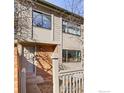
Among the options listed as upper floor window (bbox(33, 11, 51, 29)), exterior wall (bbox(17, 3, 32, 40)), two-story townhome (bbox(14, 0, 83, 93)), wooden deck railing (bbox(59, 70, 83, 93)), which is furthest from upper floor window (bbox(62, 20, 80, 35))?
wooden deck railing (bbox(59, 70, 83, 93))

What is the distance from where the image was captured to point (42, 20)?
5.38 meters

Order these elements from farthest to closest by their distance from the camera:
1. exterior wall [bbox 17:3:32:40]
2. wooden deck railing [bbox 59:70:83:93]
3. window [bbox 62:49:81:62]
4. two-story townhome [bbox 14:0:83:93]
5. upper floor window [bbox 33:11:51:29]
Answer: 1. window [bbox 62:49:81:62]
2. upper floor window [bbox 33:11:51:29]
3. two-story townhome [bbox 14:0:83:93]
4. exterior wall [bbox 17:3:32:40]
5. wooden deck railing [bbox 59:70:83:93]

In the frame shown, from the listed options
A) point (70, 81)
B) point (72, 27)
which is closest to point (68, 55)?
point (72, 27)

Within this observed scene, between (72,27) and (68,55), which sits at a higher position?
(72,27)

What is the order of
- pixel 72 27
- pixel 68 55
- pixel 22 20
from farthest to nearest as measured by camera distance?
pixel 68 55 < pixel 72 27 < pixel 22 20

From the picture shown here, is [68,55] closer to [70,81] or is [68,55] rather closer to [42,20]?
[42,20]

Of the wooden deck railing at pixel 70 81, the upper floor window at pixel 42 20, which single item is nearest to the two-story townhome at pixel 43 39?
the upper floor window at pixel 42 20

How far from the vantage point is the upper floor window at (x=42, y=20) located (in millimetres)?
4914

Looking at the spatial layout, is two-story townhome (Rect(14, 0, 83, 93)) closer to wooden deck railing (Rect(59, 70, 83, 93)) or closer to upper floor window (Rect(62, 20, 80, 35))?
upper floor window (Rect(62, 20, 80, 35))

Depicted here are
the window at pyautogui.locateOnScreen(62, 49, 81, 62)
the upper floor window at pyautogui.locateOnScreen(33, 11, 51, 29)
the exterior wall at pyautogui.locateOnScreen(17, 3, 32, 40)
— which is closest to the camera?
the exterior wall at pyautogui.locateOnScreen(17, 3, 32, 40)

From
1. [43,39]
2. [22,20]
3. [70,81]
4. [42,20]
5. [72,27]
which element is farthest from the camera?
[43,39]

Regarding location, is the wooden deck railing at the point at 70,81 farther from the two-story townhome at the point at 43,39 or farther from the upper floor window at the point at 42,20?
the upper floor window at the point at 42,20

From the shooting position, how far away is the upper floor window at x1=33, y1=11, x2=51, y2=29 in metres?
4.91
